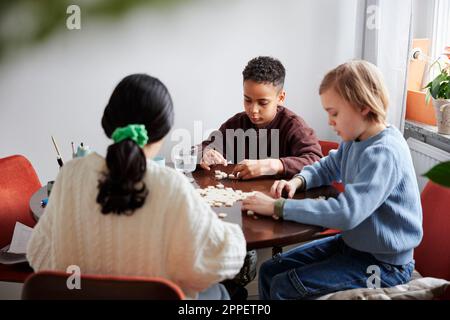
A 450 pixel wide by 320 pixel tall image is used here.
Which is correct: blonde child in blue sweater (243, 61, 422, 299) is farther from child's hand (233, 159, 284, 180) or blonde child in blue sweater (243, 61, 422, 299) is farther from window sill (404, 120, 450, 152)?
window sill (404, 120, 450, 152)

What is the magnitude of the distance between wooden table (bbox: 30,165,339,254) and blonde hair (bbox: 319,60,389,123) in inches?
14.6

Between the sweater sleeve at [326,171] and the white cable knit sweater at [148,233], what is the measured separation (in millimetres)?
702

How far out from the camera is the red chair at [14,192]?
221cm

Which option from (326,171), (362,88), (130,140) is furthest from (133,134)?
(326,171)

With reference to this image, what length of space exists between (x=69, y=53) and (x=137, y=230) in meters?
1.91

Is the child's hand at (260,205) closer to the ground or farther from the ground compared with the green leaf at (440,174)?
closer to the ground

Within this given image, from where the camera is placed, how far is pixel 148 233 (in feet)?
4.04

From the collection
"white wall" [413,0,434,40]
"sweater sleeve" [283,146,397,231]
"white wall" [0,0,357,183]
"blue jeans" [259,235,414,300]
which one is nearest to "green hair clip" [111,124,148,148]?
"sweater sleeve" [283,146,397,231]

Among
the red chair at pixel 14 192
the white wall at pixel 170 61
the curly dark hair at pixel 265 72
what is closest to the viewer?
the red chair at pixel 14 192

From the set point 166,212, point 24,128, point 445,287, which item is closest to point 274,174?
point 445,287

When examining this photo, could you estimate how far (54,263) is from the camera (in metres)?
1.33

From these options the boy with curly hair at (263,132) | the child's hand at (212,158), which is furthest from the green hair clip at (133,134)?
the child's hand at (212,158)

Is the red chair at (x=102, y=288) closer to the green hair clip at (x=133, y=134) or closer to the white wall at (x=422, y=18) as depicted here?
the green hair clip at (x=133, y=134)

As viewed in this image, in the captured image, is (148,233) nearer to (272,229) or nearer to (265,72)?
(272,229)
